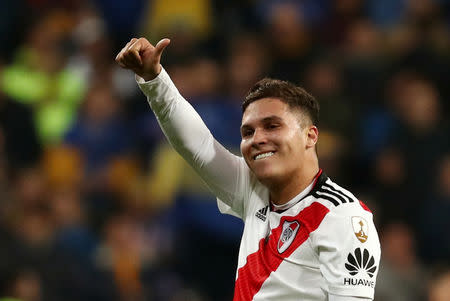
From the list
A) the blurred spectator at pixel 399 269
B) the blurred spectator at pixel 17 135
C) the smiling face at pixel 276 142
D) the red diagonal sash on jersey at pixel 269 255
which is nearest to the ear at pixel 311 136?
the smiling face at pixel 276 142

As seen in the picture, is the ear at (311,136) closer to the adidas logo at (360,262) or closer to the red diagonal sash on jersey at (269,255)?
the red diagonal sash on jersey at (269,255)

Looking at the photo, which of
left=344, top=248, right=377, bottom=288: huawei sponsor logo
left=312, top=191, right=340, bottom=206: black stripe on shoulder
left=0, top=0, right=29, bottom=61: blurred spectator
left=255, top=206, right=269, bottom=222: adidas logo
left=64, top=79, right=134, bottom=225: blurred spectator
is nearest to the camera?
left=344, top=248, right=377, bottom=288: huawei sponsor logo

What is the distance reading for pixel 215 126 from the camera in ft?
22.6

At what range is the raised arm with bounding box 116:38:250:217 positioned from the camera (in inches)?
129

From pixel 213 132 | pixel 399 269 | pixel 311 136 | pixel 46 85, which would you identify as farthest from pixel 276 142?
pixel 46 85

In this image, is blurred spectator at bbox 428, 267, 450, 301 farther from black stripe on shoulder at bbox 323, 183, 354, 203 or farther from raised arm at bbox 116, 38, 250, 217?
black stripe on shoulder at bbox 323, 183, 354, 203

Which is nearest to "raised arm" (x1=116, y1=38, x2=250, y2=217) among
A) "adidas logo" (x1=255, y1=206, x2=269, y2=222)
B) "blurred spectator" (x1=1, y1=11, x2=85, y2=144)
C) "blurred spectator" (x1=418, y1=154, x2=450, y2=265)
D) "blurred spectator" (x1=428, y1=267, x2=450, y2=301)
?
"adidas logo" (x1=255, y1=206, x2=269, y2=222)

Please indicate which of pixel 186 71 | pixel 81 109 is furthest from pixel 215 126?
pixel 81 109

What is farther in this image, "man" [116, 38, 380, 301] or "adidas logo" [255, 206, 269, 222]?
"adidas logo" [255, 206, 269, 222]

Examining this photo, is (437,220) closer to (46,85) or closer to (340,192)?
(340,192)

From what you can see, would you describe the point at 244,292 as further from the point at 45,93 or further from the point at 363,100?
the point at 45,93

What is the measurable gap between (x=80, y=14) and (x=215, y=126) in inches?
160

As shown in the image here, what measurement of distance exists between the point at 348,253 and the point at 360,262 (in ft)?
0.16

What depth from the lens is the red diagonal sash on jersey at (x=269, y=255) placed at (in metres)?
3.18
